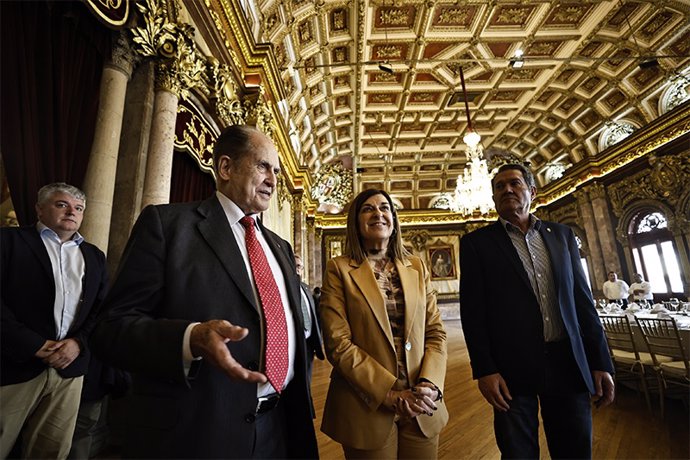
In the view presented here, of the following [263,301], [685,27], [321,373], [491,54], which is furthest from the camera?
[491,54]

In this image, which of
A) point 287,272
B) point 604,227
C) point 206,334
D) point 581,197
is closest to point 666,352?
point 287,272

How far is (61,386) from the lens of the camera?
5.11ft

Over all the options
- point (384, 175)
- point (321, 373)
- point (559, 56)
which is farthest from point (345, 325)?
point (384, 175)

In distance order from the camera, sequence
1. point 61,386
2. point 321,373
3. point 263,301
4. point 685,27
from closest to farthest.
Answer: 1. point 263,301
2. point 61,386
3. point 321,373
4. point 685,27

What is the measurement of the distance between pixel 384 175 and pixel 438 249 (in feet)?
14.3

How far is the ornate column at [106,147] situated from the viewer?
7.15 ft

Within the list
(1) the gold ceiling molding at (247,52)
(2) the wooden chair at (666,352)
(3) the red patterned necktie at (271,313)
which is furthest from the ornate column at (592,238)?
(3) the red patterned necktie at (271,313)

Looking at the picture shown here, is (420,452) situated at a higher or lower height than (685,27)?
lower

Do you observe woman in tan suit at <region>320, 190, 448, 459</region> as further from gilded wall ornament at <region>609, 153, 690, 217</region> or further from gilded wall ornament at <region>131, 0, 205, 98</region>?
gilded wall ornament at <region>609, 153, 690, 217</region>

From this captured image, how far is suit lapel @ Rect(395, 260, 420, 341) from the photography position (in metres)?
1.34

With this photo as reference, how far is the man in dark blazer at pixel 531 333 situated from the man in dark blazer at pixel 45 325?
6.70 ft

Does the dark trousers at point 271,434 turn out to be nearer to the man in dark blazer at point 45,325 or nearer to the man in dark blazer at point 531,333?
the man in dark blazer at point 531,333

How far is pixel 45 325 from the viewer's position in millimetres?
1525

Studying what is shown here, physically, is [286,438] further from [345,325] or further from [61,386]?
[61,386]
